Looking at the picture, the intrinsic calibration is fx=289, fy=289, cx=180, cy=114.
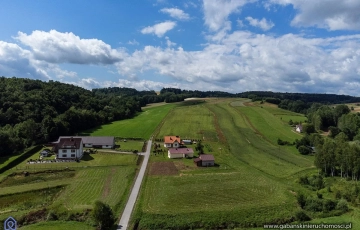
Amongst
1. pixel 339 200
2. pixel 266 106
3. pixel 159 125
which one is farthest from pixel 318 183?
pixel 266 106

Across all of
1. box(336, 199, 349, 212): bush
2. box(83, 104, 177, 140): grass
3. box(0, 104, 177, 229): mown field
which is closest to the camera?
box(0, 104, 177, 229): mown field

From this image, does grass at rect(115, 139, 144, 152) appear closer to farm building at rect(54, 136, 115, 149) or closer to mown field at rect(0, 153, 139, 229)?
farm building at rect(54, 136, 115, 149)

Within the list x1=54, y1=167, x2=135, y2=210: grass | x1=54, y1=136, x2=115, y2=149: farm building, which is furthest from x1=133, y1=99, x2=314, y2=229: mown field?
x1=54, y1=136, x2=115, y2=149: farm building

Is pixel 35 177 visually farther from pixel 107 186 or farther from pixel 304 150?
pixel 304 150

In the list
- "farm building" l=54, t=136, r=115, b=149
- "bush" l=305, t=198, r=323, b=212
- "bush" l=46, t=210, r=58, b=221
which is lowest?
"bush" l=46, t=210, r=58, b=221

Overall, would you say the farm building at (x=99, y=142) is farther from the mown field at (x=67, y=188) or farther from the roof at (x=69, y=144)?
the mown field at (x=67, y=188)

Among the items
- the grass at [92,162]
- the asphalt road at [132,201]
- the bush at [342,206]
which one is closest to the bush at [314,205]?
the bush at [342,206]
